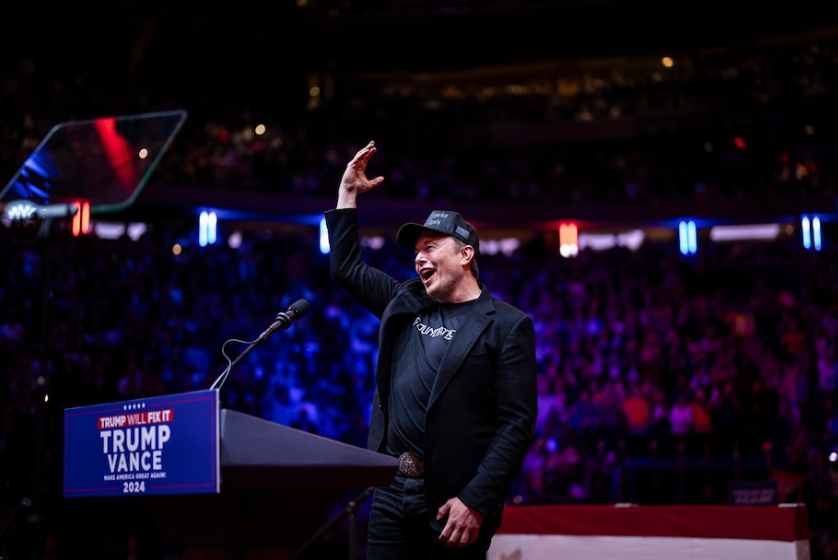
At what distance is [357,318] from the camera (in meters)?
14.3

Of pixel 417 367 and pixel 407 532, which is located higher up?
pixel 417 367

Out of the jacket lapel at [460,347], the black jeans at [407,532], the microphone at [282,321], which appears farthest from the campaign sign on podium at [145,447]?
the jacket lapel at [460,347]

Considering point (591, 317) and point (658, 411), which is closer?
point (658, 411)

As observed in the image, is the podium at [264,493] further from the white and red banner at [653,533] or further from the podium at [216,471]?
the white and red banner at [653,533]

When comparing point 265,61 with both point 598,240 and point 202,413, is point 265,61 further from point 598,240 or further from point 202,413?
point 202,413

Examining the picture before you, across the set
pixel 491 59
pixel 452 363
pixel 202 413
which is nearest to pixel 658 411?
pixel 452 363

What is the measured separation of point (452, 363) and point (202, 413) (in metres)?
1.07

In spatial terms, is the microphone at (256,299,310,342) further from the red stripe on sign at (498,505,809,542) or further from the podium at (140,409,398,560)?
the red stripe on sign at (498,505,809,542)

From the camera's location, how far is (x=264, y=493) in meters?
2.29

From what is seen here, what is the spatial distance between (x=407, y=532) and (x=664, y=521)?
94.9 inches

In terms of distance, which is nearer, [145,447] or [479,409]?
[145,447]

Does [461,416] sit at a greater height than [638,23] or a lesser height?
lesser

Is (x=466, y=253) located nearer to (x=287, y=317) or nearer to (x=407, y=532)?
(x=287, y=317)

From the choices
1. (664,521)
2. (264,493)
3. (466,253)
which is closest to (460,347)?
(466,253)
